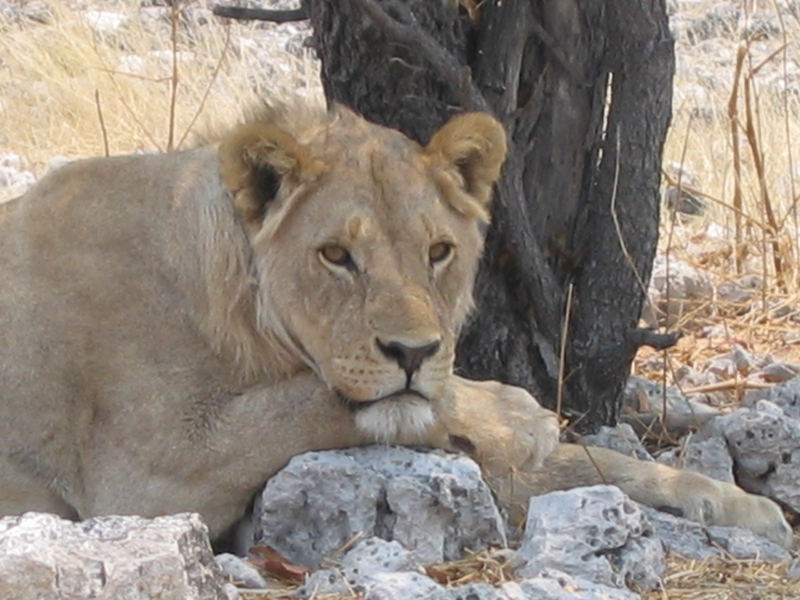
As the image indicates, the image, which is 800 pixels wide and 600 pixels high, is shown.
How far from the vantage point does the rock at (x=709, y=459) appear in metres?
4.53

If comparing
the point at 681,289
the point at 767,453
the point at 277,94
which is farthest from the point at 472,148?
the point at 681,289

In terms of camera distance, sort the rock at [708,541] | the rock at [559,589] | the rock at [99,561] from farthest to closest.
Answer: the rock at [708,541] → the rock at [559,589] → the rock at [99,561]

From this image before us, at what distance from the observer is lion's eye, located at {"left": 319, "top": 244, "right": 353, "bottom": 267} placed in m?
3.89

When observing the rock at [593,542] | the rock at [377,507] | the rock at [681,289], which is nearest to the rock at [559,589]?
the rock at [593,542]

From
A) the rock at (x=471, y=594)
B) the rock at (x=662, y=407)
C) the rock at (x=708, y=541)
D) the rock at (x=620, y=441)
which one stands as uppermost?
the rock at (x=471, y=594)

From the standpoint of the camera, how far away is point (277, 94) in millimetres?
5652

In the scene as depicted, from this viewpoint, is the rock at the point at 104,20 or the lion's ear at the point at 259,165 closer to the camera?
the lion's ear at the point at 259,165

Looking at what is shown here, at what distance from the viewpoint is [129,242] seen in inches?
164

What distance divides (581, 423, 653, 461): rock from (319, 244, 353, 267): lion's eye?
3.58 ft

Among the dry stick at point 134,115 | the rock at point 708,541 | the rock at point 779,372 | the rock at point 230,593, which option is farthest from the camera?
the dry stick at point 134,115

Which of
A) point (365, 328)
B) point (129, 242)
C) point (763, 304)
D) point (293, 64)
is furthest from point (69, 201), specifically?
point (293, 64)

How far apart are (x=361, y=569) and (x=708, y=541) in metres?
0.94

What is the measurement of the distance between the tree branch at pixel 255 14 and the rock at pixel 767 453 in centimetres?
169

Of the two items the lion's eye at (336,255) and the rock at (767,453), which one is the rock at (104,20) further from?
the lion's eye at (336,255)
